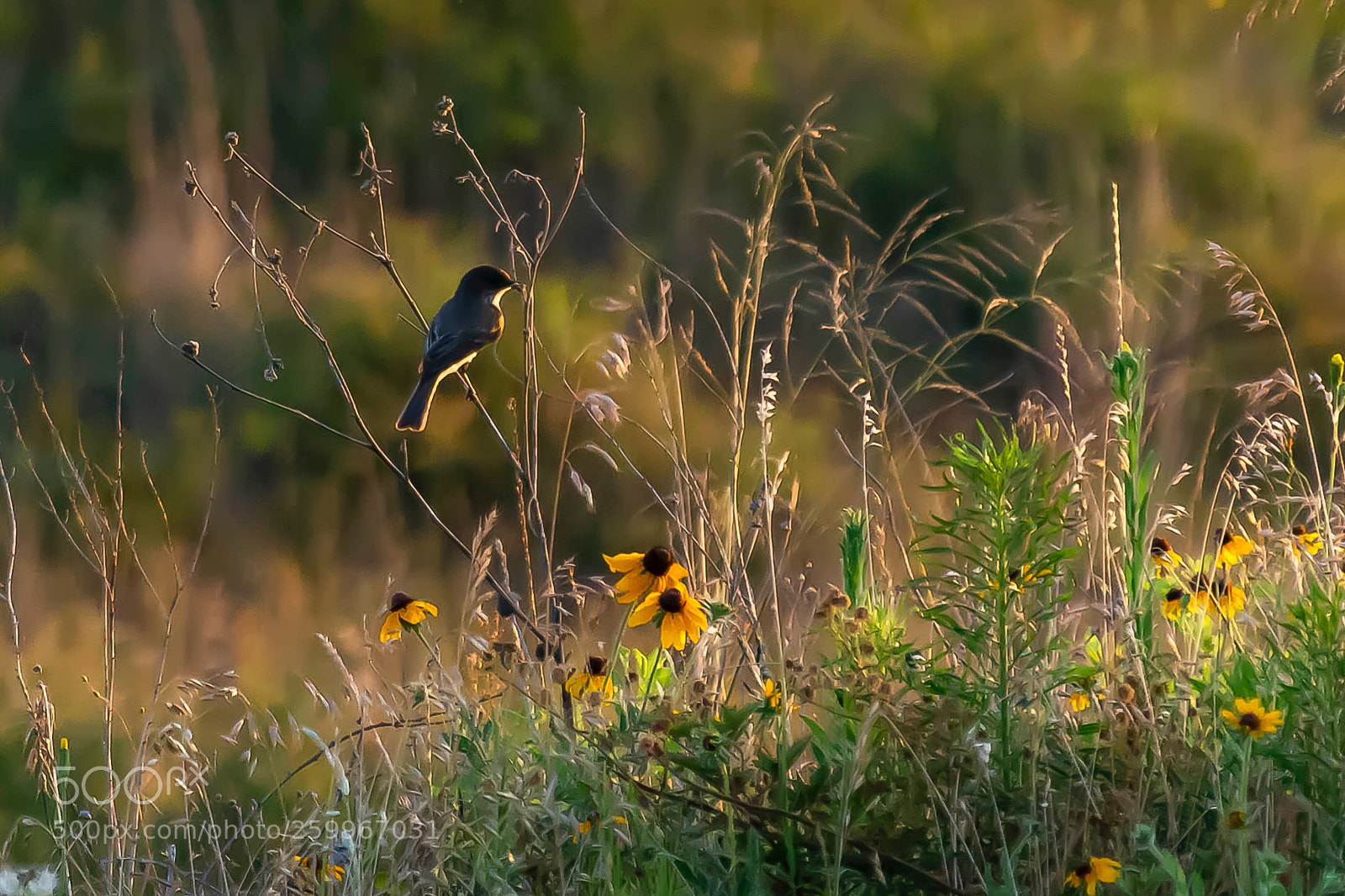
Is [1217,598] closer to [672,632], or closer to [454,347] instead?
[672,632]

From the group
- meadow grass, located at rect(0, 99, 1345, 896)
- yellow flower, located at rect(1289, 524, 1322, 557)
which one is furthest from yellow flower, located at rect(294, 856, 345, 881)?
yellow flower, located at rect(1289, 524, 1322, 557)

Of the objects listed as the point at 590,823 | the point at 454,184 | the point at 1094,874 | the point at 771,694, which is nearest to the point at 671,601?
the point at 771,694

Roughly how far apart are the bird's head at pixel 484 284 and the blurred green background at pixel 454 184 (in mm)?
1263

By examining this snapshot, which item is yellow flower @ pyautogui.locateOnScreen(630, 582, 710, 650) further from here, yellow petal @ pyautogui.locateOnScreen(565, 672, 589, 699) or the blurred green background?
the blurred green background

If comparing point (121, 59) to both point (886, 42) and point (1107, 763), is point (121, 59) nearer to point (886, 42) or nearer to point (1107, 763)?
point (886, 42)

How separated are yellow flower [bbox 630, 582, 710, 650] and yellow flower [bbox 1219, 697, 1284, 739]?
0.67 m

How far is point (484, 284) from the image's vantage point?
3203mm

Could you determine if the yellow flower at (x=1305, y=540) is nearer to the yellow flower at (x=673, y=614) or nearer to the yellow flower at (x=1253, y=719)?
the yellow flower at (x=1253, y=719)

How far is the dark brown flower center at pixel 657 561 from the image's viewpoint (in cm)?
168

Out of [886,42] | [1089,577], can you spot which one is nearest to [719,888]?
[1089,577]

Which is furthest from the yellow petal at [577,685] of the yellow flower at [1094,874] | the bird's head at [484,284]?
the bird's head at [484,284]

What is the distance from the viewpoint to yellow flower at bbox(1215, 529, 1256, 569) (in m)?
2.17

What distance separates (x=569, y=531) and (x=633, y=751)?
3.75 m

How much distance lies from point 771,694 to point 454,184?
171 inches
